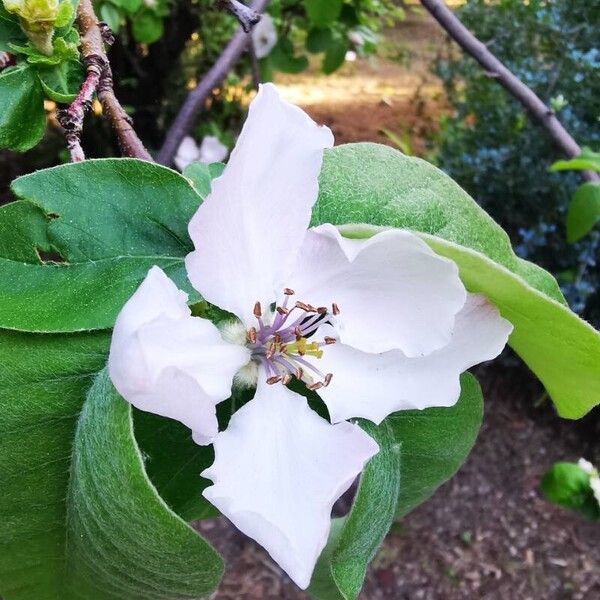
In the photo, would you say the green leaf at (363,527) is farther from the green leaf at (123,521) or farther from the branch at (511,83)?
the branch at (511,83)

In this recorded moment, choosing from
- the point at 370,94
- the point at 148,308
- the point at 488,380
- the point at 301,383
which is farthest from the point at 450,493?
the point at 370,94

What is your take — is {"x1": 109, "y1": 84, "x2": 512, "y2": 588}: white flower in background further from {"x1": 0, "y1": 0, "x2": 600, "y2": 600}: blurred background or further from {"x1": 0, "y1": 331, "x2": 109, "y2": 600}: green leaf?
{"x1": 0, "y1": 0, "x2": 600, "y2": 600}: blurred background

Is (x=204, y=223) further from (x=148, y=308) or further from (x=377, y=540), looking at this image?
(x=377, y=540)

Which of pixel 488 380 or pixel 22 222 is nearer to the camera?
pixel 22 222

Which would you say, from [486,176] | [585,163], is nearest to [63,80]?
[585,163]

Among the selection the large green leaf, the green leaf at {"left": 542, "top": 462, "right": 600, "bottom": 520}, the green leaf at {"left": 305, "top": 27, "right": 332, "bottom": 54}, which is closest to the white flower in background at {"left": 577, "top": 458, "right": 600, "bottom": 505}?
the green leaf at {"left": 542, "top": 462, "right": 600, "bottom": 520}

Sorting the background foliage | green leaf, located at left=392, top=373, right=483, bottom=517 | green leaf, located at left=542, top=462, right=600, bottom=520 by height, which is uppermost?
green leaf, located at left=392, top=373, right=483, bottom=517

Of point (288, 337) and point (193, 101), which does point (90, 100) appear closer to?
point (288, 337)
